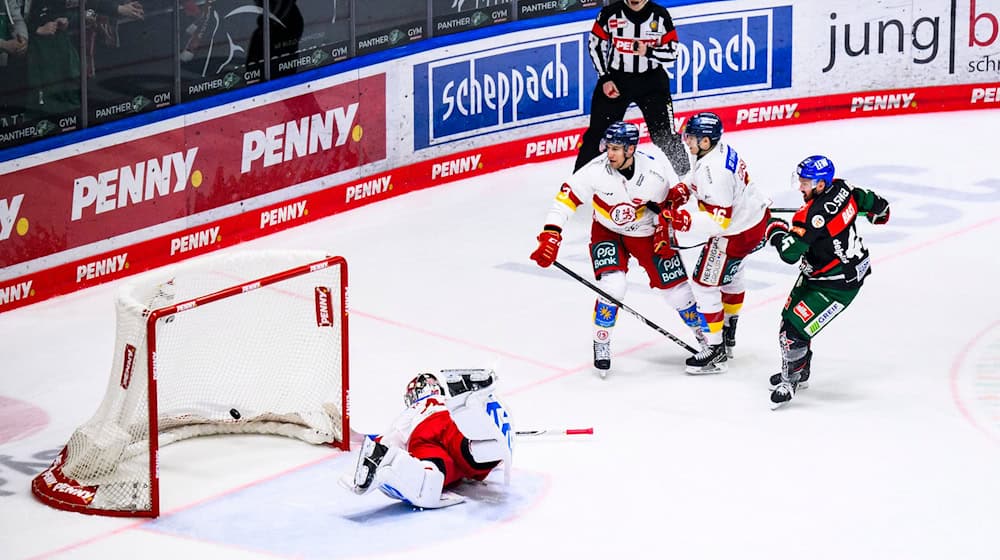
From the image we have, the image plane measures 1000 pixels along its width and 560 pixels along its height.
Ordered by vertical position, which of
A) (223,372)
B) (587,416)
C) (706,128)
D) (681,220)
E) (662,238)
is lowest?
(587,416)

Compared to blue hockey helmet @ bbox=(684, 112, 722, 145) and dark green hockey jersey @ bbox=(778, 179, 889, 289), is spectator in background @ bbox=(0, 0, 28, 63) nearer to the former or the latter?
blue hockey helmet @ bbox=(684, 112, 722, 145)

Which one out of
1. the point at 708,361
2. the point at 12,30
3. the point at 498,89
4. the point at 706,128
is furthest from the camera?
the point at 498,89

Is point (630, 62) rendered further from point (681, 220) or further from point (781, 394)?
point (781, 394)

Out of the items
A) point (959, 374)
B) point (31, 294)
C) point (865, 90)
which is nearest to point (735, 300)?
point (959, 374)

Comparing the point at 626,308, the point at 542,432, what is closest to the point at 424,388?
the point at 542,432

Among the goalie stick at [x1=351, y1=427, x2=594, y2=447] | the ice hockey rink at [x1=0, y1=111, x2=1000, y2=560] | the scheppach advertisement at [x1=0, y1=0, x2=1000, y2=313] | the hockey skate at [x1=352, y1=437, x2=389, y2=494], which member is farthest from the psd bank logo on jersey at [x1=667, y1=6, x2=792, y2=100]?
the hockey skate at [x1=352, y1=437, x2=389, y2=494]

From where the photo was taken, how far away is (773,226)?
26.7ft

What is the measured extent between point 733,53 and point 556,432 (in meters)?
7.16

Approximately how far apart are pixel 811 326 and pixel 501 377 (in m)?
1.70

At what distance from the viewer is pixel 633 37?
11.5m

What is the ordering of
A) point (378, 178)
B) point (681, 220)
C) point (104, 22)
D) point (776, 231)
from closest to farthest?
point (776, 231), point (681, 220), point (104, 22), point (378, 178)

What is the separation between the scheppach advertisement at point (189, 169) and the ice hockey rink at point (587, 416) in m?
0.41

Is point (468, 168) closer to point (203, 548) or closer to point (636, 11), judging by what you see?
point (636, 11)

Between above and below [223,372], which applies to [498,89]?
above
